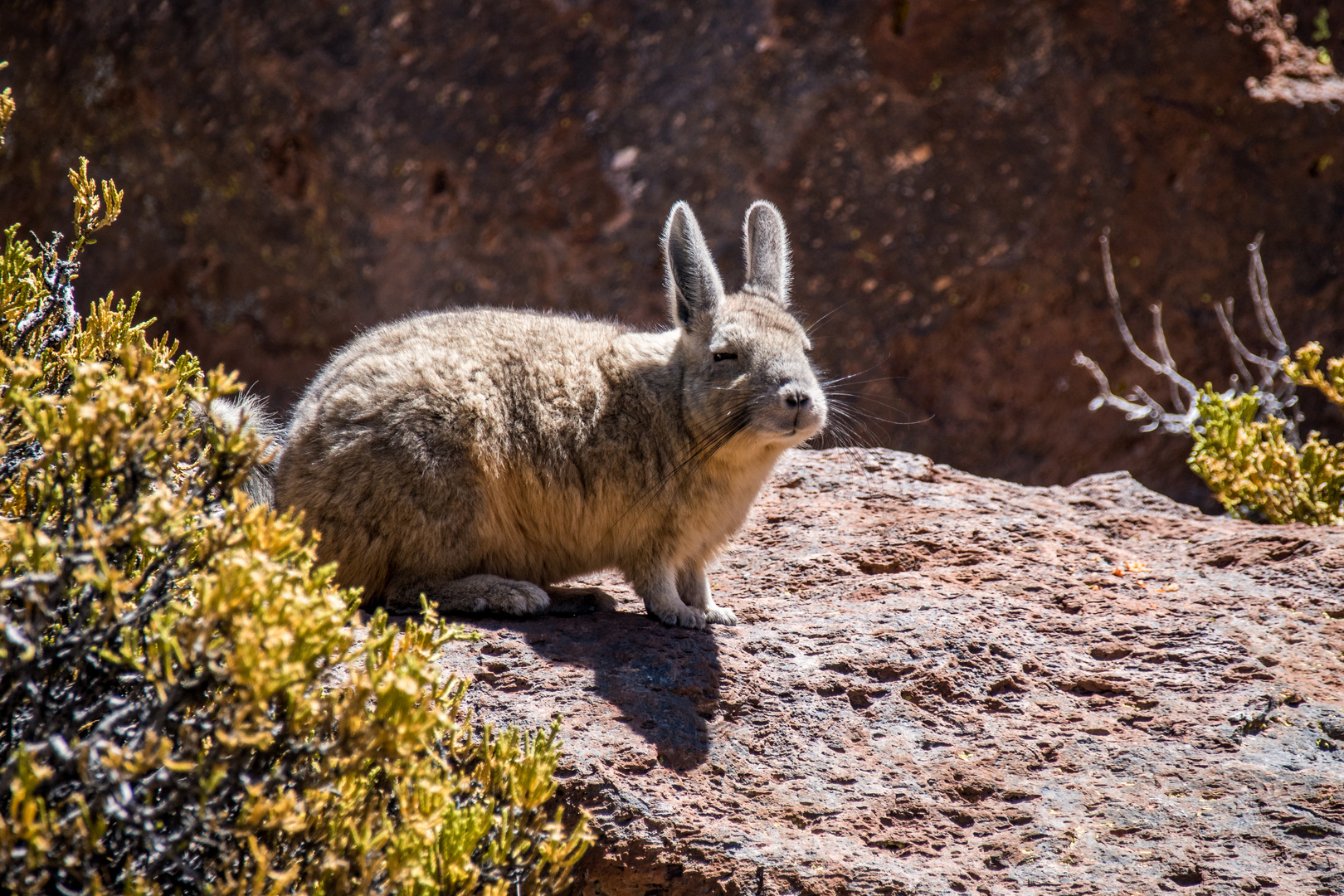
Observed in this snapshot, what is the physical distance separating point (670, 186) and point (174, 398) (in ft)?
22.8

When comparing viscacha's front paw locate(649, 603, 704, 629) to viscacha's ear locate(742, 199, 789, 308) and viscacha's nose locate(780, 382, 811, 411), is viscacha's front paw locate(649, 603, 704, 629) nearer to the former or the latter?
viscacha's nose locate(780, 382, 811, 411)

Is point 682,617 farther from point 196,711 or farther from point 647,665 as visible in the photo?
point 196,711

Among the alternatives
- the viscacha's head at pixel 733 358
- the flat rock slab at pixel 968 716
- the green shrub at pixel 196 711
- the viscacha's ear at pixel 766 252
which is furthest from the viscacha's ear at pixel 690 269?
the green shrub at pixel 196 711

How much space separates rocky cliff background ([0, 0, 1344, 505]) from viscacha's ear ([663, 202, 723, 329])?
423cm

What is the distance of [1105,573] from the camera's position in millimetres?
5309

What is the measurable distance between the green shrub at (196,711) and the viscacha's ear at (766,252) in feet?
11.1

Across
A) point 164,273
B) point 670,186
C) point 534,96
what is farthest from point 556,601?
point 164,273

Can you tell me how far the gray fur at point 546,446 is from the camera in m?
4.81

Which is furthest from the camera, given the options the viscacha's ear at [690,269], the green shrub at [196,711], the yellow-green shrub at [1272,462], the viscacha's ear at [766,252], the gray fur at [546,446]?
the yellow-green shrub at [1272,462]

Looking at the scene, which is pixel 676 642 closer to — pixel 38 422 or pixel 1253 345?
pixel 38 422

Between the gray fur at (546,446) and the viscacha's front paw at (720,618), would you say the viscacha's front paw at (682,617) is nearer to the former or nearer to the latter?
the gray fur at (546,446)

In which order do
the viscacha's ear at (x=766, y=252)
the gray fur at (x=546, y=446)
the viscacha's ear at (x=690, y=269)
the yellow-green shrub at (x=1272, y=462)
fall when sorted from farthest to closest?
the yellow-green shrub at (x=1272, y=462) → the viscacha's ear at (x=766, y=252) → the viscacha's ear at (x=690, y=269) → the gray fur at (x=546, y=446)

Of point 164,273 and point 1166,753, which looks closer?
point 1166,753

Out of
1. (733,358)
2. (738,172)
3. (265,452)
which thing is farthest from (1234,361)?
(265,452)
